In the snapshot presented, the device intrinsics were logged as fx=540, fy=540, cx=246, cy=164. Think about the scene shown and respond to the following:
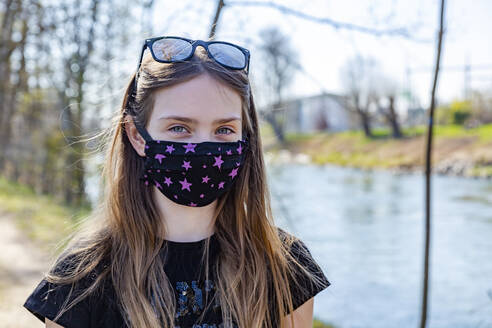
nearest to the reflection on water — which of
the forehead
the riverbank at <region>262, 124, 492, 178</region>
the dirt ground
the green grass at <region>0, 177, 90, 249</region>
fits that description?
the forehead

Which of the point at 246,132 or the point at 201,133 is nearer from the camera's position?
the point at 201,133

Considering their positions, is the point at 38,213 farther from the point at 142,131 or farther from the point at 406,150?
the point at 406,150

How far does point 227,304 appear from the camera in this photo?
156 cm

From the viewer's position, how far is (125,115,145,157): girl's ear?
5.61 ft

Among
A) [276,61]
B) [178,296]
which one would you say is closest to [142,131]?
[178,296]

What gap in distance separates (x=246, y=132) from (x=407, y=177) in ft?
74.1

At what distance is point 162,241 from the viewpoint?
1622mm

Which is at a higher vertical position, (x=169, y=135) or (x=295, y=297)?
(x=169, y=135)

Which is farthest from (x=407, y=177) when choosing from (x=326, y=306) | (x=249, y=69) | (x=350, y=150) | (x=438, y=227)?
(x=249, y=69)

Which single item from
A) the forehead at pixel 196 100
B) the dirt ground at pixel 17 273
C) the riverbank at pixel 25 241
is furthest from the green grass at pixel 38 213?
the forehead at pixel 196 100

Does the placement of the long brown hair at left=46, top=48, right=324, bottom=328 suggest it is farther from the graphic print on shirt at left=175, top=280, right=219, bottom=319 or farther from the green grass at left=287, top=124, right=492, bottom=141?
the green grass at left=287, top=124, right=492, bottom=141

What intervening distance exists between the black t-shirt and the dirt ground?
137 inches

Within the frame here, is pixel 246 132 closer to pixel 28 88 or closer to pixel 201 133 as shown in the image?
pixel 201 133

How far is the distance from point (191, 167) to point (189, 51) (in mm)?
352
